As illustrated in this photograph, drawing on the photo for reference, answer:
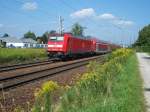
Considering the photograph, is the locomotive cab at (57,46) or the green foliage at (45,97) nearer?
the green foliage at (45,97)

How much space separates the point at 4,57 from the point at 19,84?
74.5ft

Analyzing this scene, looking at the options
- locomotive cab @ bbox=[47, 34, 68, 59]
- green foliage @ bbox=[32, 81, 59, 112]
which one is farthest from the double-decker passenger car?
green foliage @ bbox=[32, 81, 59, 112]

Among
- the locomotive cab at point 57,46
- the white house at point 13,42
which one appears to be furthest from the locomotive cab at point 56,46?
the white house at point 13,42

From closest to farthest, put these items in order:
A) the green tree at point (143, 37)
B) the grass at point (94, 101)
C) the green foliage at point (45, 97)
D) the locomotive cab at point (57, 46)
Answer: the green foliage at point (45, 97), the grass at point (94, 101), the locomotive cab at point (57, 46), the green tree at point (143, 37)

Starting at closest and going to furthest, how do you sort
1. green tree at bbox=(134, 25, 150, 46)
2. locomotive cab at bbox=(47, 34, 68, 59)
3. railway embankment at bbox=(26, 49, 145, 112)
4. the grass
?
1. railway embankment at bbox=(26, 49, 145, 112)
2. the grass
3. locomotive cab at bbox=(47, 34, 68, 59)
4. green tree at bbox=(134, 25, 150, 46)

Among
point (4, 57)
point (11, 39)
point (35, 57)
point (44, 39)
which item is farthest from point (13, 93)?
point (44, 39)

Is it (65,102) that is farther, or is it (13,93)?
(13,93)

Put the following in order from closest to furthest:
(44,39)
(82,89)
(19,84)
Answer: (82,89)
(19,84)
(44,39)

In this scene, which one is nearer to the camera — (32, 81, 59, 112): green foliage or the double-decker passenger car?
(32, 81, 59, 112): green foliage

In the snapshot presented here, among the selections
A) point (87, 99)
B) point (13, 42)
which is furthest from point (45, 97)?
point (13, 42)

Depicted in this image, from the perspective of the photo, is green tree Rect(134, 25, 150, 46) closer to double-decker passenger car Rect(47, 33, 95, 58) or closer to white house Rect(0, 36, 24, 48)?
white house Rect(0, 36, 24, 48)

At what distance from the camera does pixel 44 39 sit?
15888 cm

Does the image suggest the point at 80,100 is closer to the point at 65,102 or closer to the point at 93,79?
the point at 65,102

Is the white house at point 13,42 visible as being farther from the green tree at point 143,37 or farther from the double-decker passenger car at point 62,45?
the double-decker passenger car at point 62,45
